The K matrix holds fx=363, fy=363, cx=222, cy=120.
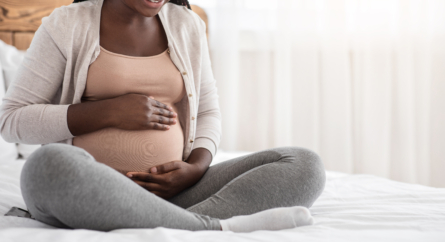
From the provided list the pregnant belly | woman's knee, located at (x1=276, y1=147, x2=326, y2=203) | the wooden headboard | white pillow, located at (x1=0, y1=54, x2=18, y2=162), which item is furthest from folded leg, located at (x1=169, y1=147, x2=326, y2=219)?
the wooden headboard

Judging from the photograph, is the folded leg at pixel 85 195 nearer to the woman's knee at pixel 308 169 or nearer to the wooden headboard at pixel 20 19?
the woman's knee at pixel 308 169

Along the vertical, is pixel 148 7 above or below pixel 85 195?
above

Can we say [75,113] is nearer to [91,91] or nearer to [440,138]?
[91,91]

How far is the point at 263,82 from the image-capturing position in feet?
6.51

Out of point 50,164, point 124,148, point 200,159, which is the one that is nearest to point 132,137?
point 124,148

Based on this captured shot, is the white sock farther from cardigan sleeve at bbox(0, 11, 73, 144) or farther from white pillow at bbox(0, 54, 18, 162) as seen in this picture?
white pillow at bbox(0, 54, 18, 162)

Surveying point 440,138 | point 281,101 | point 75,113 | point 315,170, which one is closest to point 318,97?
point 281,101

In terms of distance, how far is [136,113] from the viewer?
32.1 inches

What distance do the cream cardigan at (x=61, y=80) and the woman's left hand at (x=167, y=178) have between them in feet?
0.41

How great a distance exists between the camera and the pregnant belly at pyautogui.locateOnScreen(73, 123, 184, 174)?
82cm

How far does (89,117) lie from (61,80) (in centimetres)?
17

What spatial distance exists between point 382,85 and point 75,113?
163 centimetres

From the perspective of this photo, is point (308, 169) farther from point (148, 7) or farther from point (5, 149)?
point (5, 149)

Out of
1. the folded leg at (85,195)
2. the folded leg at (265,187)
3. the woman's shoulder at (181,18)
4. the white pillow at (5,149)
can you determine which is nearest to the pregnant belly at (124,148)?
the folded leg at (265,187)
